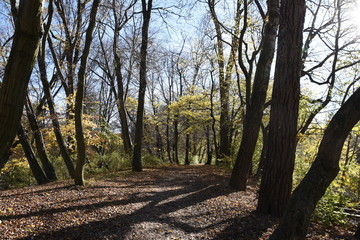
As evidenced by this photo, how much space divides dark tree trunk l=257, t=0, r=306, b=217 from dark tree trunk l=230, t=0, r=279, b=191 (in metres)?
1.68

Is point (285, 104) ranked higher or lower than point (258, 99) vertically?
lower

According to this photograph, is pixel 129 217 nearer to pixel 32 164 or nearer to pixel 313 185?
pixel 313 185

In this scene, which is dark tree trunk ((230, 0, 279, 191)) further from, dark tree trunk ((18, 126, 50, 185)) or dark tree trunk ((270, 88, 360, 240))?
dark tree trunk ((18, 126, 50, 185))

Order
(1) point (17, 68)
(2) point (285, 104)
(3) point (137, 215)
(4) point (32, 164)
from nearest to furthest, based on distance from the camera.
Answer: (1) point (17, 68)
(2) point (285, 104)
(3) point (137, 215)
(4) point (32, 164)

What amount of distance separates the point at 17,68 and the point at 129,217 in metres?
3.31

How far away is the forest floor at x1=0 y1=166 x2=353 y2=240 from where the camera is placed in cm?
372

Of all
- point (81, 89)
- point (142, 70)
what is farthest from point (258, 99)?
point (142, 70)

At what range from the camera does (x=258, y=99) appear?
6.67m

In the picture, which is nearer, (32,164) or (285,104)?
(285,104)

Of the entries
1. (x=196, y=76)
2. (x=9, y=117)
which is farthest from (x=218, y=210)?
(x=196, y=76)

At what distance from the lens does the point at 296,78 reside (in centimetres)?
447

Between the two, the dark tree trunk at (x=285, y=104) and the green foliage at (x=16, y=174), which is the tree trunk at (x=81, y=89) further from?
the green foliage at (x=16, y=174)

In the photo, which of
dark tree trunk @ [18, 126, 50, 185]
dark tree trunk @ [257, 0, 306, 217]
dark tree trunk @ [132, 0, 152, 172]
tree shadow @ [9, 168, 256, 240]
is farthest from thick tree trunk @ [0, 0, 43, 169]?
dark tree trunk @ [132, 0, 152, 172]

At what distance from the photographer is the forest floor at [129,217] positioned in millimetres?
3717
